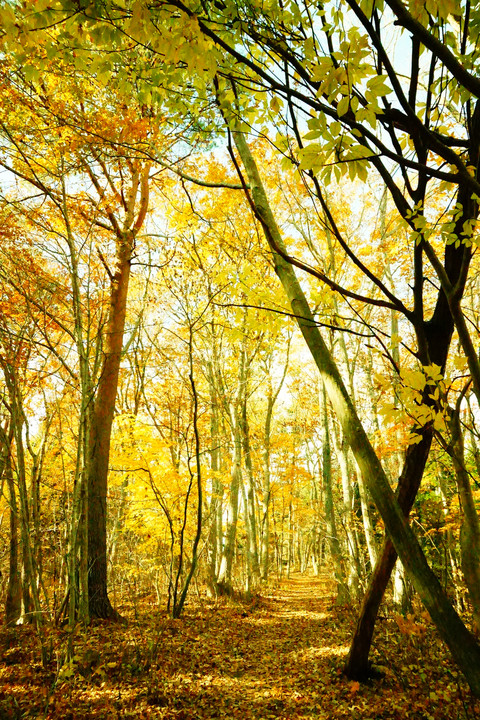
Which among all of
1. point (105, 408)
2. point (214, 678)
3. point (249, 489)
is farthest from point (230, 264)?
point (214, 678)

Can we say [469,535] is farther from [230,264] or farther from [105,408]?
[230,264]

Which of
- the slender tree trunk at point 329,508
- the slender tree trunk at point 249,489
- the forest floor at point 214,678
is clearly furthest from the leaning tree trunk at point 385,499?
the slender tree trunk at point 249,489

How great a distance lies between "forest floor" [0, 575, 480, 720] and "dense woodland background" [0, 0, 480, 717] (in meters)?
0.25

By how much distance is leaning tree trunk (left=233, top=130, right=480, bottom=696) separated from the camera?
195 cm

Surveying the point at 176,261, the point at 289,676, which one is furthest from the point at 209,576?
the point at 176,261

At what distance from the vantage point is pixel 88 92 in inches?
216

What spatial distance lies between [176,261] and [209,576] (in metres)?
7.73

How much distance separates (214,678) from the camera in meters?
4.27

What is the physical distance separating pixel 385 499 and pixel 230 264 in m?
7.42

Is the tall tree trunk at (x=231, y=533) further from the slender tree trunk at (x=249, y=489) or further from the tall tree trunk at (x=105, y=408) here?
the tall tree trunk at (x=105, y=408)

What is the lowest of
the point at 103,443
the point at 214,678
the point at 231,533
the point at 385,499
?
the point at 214,678

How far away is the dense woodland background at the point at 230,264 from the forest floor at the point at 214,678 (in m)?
0.25

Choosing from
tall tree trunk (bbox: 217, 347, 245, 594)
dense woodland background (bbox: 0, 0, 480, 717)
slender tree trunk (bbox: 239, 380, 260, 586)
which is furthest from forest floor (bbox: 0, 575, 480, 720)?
slender tree trunk (bbox: 239, 380, 260, 586)

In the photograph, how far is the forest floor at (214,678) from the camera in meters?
3.20
